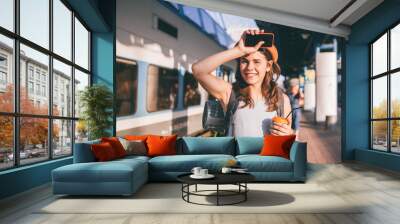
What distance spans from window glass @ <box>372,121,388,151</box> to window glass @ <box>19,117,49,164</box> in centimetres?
667

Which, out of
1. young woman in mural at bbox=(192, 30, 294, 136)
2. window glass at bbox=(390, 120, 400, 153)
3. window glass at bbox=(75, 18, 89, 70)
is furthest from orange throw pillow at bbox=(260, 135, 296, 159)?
window glass at bbox=(75, 18, 89, 70)

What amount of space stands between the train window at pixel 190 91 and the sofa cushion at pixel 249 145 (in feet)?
7.59

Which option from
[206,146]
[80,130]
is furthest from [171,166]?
[80,130]

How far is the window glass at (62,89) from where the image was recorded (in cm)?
643

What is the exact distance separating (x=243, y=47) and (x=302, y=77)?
1.51 meters

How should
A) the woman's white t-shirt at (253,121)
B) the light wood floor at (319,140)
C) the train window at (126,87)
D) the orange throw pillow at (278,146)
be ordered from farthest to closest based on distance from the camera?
the light wood floor at (319,140) → the woman's white t-shirt at (253,121) → the train window at (126,87) → the orange throw pillow at (278,146)

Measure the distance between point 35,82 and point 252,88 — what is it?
490cm

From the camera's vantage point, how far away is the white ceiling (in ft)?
26.9

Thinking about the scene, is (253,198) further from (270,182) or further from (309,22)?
(309,22)

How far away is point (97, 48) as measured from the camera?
8.53 m

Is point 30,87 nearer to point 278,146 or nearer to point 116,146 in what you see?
point 116,146

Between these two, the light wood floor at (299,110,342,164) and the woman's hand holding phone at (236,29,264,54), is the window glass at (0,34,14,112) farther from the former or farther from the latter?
the light wood floor at (299,110,342,164)

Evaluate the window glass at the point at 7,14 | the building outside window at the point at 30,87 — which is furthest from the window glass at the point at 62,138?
the window glass at the point at 7,14

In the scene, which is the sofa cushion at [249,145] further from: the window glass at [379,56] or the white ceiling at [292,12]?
the window glass at [379,56]
